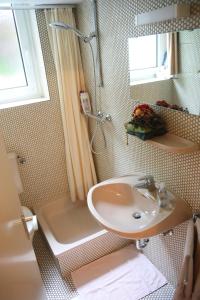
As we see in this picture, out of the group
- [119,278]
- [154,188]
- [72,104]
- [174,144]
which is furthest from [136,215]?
[72,104]

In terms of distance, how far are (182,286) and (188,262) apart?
0.16 meters

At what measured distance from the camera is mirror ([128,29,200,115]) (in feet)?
3.79

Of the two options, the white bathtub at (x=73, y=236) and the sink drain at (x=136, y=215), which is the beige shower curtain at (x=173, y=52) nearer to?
the sink drain at (x=136, y=215)

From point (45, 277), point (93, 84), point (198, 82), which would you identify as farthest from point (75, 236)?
point (198, 82)

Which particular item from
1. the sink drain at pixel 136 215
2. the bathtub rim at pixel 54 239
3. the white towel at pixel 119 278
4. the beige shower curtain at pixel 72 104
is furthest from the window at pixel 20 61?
the white towel at pixel 119 278

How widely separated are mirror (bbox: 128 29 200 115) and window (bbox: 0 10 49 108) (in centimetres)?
101

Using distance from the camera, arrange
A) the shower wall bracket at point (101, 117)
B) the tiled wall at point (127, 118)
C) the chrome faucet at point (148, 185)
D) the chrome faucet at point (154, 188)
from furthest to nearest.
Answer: the shower wall bracket at point (101, 117) → the chrome faucet at point (148, 185) → the chrome faucet at point (154, 188) → the tiled wall at point (127, 118)

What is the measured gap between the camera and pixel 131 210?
160cm

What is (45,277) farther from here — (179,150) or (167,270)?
(179,150)

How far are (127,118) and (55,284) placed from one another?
4.69 feet

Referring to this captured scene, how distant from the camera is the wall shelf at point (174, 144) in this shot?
1195 millimetres

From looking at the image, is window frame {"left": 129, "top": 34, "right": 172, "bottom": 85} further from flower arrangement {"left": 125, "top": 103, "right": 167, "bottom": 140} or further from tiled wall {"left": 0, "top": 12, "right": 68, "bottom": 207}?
tiled wall {"left": 0, "top": 12, "right": 68, "bottom": 207}

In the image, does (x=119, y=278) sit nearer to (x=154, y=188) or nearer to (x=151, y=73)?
(x=154, y=188)

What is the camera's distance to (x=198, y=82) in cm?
114
